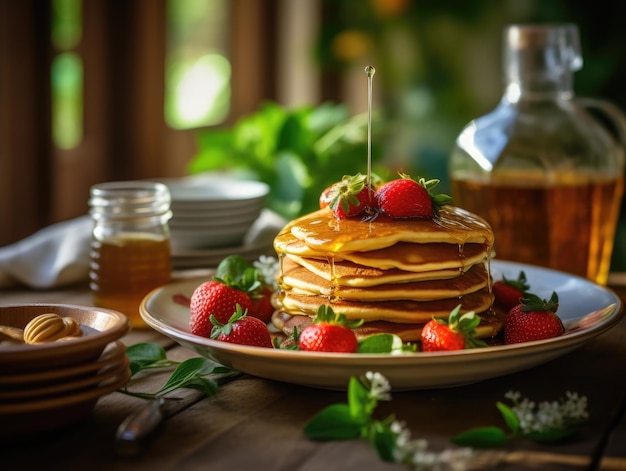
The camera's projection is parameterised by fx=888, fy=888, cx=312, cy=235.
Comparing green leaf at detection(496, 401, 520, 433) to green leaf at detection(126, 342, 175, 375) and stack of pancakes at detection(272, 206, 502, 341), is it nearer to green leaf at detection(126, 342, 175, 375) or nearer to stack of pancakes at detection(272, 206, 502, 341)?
stack of pancakes at detection(272, 206, 502, 341)

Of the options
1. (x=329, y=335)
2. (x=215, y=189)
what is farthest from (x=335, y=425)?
(x=215, y=189)

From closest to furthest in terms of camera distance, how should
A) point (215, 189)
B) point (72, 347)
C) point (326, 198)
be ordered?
point (72, 347) < point (326, 198) < point (215, 189)

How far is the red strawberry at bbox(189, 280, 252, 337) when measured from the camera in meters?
1.23

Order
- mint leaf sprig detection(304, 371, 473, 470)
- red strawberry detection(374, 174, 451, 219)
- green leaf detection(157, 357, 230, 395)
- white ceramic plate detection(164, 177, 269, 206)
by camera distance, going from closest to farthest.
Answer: mint leaf sprig detection(304, 371, 473, 470) < green leaf detection(157, 357, 230, 395) < red strawberry detection(374, 174, 451, 219) < white ceramic plate detection(164, 177, 269, 206)

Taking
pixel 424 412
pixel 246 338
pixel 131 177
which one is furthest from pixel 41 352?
pixel 131 177

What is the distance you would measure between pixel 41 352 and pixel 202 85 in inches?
141

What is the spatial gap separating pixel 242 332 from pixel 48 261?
82 centimetres

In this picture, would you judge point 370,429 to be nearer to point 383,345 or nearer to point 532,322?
point 383,345

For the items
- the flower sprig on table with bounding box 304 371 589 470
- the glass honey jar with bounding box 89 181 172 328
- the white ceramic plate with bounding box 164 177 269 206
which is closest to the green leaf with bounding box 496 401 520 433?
the flower sprig on table with bounding box 304 371 589 470

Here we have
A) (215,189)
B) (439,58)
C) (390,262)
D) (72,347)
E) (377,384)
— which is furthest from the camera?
(439,58)

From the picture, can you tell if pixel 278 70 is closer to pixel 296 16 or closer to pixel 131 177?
pixel 296 16

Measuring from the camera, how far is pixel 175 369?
45.0 inches

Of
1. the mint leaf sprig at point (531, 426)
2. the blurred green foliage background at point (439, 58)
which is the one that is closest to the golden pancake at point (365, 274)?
the mint leaf sprig at point (531, 426)

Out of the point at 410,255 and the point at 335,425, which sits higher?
the point at 410,255
